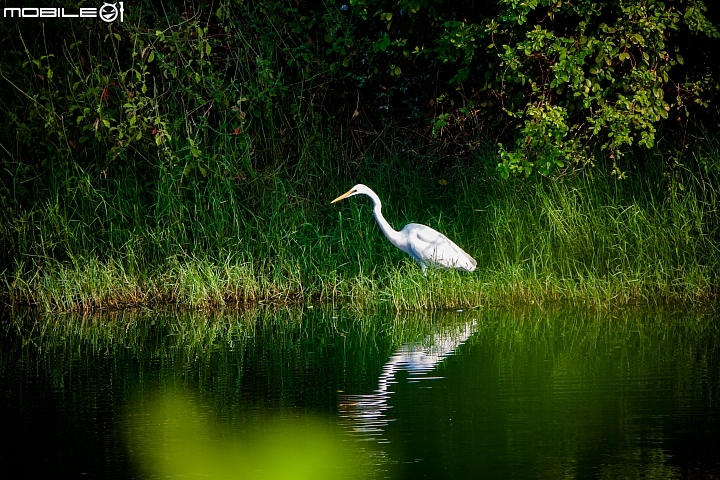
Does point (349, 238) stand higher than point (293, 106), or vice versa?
point (293, 106)

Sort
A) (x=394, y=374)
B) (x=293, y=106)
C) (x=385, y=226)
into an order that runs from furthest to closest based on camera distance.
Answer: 1. (x=293, y=106)
2. (x=385, y=226)
3. (x=394, y=374)

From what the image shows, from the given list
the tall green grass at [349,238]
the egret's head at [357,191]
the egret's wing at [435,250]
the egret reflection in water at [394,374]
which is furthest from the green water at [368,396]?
the egret's head at [357,191]

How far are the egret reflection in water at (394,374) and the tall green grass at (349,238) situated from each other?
4.47ft

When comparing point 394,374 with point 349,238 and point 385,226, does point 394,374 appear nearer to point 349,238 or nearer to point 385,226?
point 385,226

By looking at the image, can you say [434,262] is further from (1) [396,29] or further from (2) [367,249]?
(1) [396,29]

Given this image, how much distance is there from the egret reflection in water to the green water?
0.07 ft

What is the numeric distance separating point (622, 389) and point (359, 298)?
388cm

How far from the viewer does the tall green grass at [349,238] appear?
Answer: 10.3m

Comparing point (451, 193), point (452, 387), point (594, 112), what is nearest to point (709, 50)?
point (594, 112)

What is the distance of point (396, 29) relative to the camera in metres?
12.6

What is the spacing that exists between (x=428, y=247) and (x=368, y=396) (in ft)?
13.3

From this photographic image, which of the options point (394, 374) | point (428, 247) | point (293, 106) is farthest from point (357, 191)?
point (394, 374)

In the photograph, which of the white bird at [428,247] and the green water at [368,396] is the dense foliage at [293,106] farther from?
the green water at [368,396]

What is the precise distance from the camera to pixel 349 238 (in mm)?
11641
